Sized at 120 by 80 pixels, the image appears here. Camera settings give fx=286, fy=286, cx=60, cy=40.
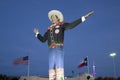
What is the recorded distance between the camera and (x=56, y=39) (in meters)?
17.2

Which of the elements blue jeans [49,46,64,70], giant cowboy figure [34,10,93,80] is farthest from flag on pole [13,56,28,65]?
blue jeans [49,46,64,70]

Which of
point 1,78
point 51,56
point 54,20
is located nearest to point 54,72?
point 51,56

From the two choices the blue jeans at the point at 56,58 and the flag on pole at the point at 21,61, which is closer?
the blue jeans at the point at 56,58

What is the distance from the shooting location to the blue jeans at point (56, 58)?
1672 centimetres

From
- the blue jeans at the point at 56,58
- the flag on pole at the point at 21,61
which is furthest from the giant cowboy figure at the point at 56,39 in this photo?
the flag on pole at the point at 21,61

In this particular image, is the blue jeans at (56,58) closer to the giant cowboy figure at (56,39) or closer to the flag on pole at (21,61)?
the giant cowboy figure at (56,39)

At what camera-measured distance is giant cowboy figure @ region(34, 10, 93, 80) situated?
54.7ft

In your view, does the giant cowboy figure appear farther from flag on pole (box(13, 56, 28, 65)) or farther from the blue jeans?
flag on pole (box(13, 56, 28, 65))

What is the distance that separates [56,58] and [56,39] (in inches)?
47.6

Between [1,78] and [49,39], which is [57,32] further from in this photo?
[1,78]

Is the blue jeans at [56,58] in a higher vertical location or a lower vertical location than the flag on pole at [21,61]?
lower

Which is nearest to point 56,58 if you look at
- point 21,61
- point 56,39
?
point 56,39

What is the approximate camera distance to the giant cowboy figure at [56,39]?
16688mm

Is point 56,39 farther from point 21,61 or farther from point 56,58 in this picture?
point 21,61
